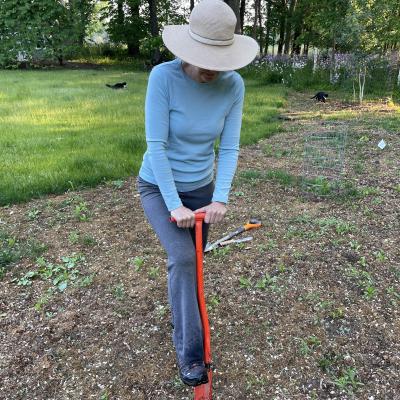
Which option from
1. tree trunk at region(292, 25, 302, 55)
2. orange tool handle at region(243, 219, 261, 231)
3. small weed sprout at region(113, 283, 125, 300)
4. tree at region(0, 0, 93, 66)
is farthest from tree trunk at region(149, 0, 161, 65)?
small weed sprout at region(113, 283, 125, 300)

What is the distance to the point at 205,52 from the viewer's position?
6.75 ft

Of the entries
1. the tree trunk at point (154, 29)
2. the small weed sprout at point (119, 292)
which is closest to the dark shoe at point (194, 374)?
the small weed sprout at point (119, 292)

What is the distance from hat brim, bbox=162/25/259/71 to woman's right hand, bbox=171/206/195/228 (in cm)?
72

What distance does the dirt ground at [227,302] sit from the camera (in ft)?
8.63

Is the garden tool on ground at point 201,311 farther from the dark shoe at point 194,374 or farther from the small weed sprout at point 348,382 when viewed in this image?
the small weed sprout at point 348,382

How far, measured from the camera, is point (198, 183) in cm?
249

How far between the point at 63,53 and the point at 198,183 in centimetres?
2137

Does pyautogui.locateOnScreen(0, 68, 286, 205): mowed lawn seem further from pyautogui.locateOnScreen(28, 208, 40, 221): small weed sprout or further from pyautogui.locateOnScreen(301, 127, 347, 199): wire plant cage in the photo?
pyautogui.locateOnScreen(301, 127, 347, 199): wire plant cage

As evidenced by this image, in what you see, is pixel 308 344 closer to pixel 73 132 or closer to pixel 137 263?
pixel 137 263

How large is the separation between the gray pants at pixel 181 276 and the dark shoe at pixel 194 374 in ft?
0.09

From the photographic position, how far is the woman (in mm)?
2084

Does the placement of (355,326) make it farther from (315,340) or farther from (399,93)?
(399,93)

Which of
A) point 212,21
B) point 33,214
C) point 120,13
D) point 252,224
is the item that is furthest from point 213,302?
point 120,13

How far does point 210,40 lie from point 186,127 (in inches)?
17.5
